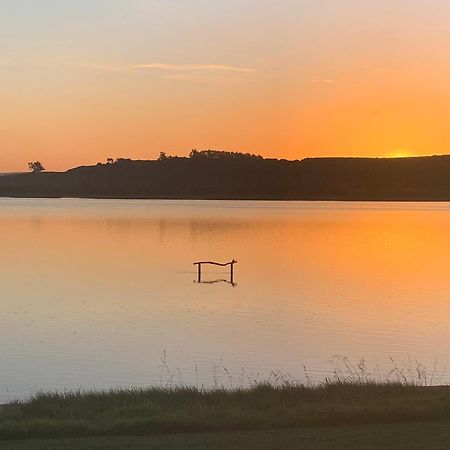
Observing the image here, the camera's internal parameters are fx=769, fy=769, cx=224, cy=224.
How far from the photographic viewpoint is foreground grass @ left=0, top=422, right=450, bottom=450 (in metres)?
4.80

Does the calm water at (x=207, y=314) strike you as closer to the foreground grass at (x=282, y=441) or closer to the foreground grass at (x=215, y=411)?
the foreground grass at (x=215, y=411)

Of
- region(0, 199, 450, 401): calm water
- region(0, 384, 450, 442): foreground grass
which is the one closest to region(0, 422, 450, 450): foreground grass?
region(0, 384, 450, 442): foreground grass

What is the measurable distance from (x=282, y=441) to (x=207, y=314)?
34.8 feet

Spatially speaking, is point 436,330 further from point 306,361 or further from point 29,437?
point 29,437

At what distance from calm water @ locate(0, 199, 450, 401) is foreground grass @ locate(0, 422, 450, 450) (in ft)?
13.4

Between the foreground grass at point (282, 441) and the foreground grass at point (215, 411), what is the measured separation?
1.03 feet

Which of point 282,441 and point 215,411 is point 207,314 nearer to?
point 215,411

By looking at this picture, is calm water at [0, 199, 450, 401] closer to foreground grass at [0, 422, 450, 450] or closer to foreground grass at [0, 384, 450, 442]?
foreground grass at [0, 384, 450, 442]

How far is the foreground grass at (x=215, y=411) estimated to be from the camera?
5.50 meters

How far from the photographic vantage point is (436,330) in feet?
44.2

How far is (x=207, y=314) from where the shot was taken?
15.5 metres

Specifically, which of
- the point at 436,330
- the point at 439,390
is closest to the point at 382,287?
the point at 436,330

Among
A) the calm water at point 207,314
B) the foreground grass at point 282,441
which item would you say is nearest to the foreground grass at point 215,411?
the foreground grass at point 282,441

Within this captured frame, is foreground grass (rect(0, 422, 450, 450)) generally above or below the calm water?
above
